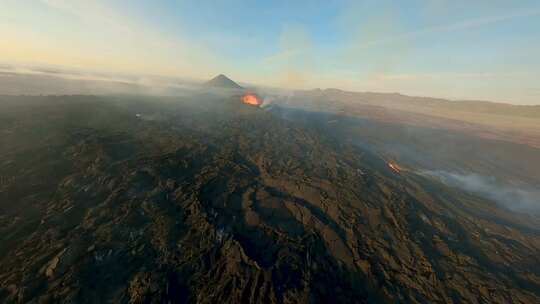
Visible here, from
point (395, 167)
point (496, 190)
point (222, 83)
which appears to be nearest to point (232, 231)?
point (395, 167)

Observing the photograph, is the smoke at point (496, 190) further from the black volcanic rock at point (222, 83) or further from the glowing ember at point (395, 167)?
the black volcanic rock at point (222, 83)

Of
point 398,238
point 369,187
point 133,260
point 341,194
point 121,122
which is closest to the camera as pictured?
point 133,260

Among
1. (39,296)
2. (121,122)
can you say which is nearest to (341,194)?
(39,296)

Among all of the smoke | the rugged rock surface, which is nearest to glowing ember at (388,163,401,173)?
the smoke

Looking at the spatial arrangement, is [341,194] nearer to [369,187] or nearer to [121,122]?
[369,187]

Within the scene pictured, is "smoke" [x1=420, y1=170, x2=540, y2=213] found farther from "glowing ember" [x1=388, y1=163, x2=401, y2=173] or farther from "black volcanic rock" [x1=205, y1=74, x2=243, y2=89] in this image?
"black volcanic rock" [x1=205, y1=74, x2=243, y2=89]

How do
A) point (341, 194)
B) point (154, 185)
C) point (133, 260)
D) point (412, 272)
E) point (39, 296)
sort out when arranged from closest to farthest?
point (39, 296) → point (133, 260) → point (412, 272) → point (154, 185) → point (341, 194)

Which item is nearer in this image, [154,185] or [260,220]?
[260,220]
